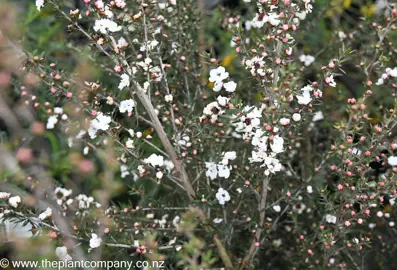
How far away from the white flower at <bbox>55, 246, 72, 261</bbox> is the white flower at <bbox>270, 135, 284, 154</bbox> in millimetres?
897

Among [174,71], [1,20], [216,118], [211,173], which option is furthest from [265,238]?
[1,20]

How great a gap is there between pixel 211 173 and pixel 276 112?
0.41m

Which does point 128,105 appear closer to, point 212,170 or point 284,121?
point 212,170

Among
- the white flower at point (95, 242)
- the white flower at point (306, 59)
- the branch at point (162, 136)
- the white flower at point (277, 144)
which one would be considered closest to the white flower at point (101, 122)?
the branch at point (162, 136)

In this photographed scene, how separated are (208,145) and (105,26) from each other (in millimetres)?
679

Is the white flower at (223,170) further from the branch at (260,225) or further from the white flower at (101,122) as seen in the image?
the white flower at (101,122)

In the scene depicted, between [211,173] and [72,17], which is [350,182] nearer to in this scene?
[211,173]

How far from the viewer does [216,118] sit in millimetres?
1984

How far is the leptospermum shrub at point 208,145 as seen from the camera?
6.32 ft

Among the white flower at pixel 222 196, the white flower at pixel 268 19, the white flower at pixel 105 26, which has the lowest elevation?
the white flower at pixel 222 196

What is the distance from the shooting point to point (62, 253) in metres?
1.97

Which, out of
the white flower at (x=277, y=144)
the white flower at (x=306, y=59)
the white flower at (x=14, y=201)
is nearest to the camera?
the white flower at (x=277, y=144)

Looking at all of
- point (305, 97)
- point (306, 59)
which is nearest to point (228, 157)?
point (305, 97)

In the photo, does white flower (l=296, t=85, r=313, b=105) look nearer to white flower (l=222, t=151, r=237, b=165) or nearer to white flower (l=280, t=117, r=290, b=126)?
white flower (l=280, t=117, r=290, b=126)
